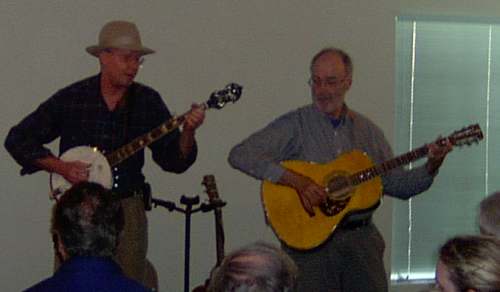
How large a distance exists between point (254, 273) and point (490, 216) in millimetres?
1072

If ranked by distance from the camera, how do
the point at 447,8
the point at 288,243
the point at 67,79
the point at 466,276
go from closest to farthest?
the point at 466,276, the point at 288,243, the point at 67,79, the point at 447,8

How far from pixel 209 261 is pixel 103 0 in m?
1.62

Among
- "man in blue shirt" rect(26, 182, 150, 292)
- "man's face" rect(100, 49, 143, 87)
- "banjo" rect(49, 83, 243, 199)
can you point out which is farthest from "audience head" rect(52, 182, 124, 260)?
"man's face" rect(100, 49, 143, 87)

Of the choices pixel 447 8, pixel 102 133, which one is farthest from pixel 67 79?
pixel 447 8

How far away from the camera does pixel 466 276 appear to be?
2375mm

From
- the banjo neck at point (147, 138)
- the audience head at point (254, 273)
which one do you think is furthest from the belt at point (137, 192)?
the audience head at point (254, 273)

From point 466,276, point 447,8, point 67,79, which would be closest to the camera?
point 466,276

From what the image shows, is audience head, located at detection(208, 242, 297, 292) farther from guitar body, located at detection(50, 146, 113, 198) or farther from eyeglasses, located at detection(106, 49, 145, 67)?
eyeglasses, located at detection(106, 49, 145, 67)

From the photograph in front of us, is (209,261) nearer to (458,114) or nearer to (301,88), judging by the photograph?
(301,88)

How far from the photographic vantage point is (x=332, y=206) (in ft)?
16.5

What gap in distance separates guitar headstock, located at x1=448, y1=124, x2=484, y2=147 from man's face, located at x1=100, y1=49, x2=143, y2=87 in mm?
1524

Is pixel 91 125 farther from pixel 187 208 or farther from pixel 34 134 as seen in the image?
pixel 187 208

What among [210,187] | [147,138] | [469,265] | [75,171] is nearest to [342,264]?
[147,138]

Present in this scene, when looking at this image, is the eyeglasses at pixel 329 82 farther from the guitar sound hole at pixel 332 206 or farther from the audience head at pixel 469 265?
the audience head at pixel 469 265
